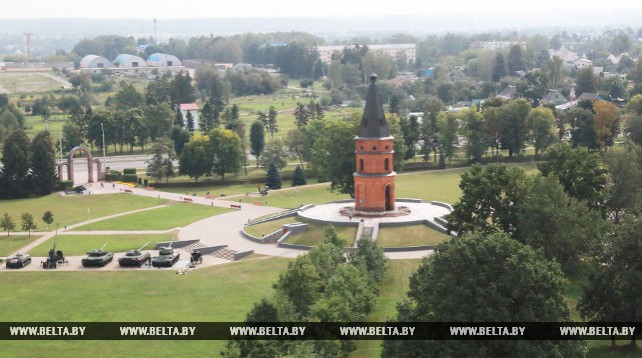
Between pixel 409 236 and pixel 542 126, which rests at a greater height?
pixel 542 126

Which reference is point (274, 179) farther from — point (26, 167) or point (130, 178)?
point (26, 167)

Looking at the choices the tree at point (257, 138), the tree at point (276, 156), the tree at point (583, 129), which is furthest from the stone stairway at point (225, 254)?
the tree at point (583, 129)

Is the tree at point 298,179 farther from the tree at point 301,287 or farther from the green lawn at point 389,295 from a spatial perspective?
the tree at point 301,287

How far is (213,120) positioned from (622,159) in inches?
3009

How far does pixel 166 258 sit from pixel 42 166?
1458 inches

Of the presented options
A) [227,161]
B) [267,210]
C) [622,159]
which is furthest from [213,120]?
[622,159]

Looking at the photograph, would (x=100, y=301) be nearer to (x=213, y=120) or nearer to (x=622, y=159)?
(x=622, y=159)

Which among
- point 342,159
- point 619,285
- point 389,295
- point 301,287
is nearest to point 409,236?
point 389,295

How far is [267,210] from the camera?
80062mm

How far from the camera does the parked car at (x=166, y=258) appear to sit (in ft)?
197

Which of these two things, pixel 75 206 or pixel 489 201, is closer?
pixel 489 201

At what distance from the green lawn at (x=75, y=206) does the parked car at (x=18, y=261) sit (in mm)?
16046

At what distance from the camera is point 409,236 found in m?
63.3

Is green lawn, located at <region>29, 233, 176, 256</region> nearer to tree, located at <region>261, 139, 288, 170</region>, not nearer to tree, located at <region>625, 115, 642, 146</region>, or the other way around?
tree, located at <region>261, 139, 288, 170</region>
